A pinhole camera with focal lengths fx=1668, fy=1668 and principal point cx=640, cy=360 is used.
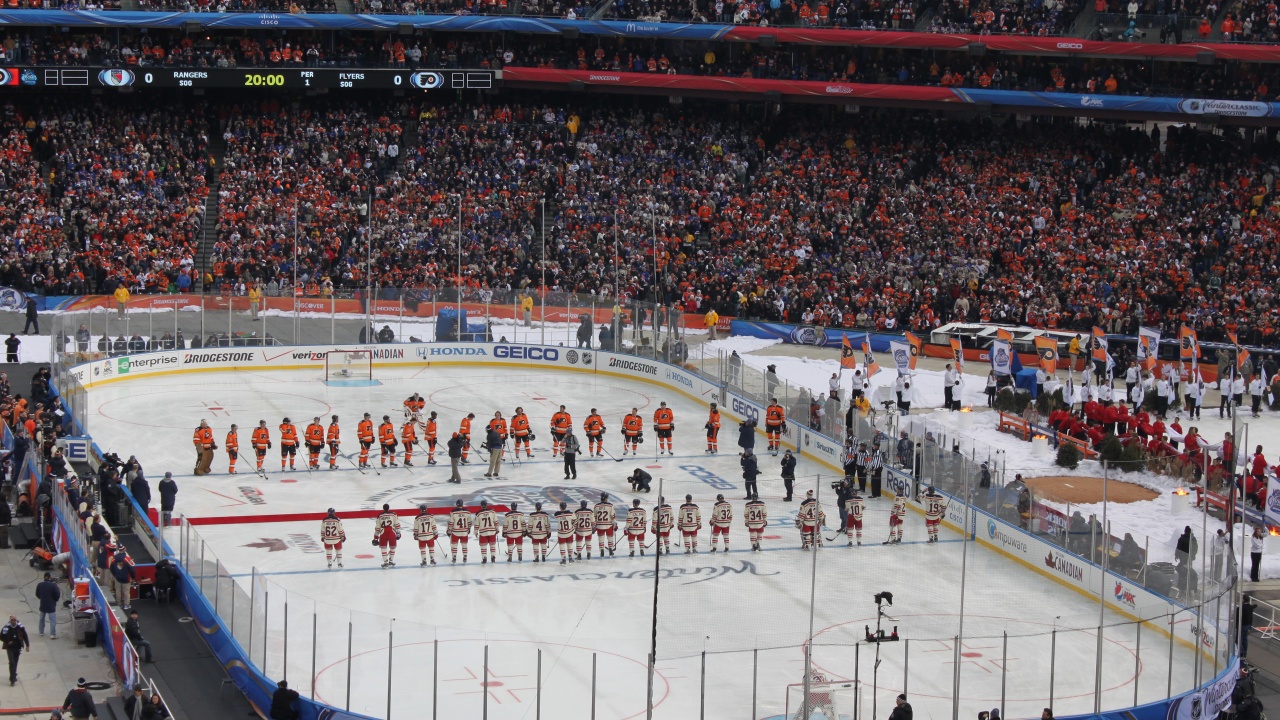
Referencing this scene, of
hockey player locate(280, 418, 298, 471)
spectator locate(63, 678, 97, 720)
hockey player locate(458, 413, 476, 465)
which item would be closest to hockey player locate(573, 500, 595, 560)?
hockey player locate(458, 413, 476, 465)

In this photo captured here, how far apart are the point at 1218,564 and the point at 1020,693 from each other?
369 cm

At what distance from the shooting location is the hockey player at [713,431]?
34938 mm

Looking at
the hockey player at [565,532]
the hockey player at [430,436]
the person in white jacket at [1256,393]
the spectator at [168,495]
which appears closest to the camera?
the hockey player at [565,532]

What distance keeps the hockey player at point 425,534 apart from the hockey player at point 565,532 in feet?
6.69

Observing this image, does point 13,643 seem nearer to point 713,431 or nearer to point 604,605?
point 604,605

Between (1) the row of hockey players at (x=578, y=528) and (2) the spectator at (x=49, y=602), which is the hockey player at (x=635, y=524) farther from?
(2) the spectator at (x=49, y=602)

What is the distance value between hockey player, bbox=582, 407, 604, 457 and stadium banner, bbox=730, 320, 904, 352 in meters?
13.8

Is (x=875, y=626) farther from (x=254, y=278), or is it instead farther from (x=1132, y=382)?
(x=254, y=278)

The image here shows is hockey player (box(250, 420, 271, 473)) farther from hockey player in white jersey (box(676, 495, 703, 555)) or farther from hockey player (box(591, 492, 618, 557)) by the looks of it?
hockey player in white jersey (box(676, 495, 703, 555))

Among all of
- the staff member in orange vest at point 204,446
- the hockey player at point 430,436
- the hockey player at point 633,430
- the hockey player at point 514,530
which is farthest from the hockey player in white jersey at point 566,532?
the staff member in orange vest at point 204,446

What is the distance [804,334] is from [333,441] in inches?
726

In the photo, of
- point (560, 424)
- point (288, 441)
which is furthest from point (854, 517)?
point (288, 441)

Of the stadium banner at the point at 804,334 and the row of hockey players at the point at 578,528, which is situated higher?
the stadium banner at the point at 804,334

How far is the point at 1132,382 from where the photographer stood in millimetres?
39906
